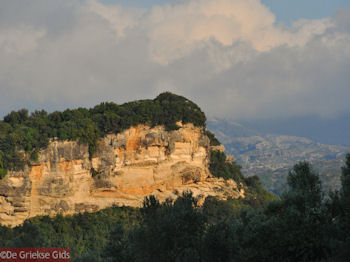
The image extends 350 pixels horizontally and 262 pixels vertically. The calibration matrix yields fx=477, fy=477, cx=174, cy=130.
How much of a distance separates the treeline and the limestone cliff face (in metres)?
1.19

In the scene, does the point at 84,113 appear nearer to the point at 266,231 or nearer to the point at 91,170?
the point at 91,170

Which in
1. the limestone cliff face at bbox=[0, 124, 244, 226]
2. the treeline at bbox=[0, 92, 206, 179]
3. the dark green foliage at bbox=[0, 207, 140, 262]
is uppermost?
the treeline at bbox=[0, 92, 206, 179]

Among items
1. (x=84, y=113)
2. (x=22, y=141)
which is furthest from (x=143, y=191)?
(x=22, y=141)

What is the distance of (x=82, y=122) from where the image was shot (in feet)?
237

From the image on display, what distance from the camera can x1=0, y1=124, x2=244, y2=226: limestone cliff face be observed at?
64.4 metres

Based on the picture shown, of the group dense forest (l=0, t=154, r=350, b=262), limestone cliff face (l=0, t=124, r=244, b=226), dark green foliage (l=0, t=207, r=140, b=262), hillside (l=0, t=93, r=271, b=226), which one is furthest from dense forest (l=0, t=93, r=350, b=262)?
hillside (l=0, t=93, r=271, b=226)

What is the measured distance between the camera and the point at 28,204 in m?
64.3

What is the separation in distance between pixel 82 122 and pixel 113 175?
9.49 m

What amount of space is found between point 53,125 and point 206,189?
29.5 meters

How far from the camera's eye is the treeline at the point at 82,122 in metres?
64.4

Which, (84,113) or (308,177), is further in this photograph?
(84,113)

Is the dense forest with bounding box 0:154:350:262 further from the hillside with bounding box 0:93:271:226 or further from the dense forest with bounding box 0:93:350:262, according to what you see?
the hillside with bounding box 0:93:271:226

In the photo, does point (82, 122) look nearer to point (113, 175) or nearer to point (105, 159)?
point (105, 159)

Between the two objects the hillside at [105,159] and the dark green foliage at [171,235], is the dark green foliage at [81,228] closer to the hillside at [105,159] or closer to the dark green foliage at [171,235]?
the hillside at [105,159]
